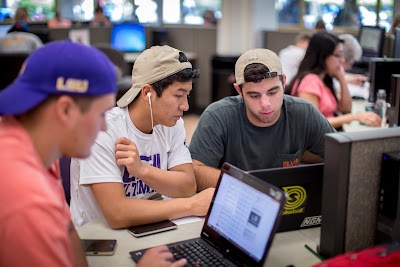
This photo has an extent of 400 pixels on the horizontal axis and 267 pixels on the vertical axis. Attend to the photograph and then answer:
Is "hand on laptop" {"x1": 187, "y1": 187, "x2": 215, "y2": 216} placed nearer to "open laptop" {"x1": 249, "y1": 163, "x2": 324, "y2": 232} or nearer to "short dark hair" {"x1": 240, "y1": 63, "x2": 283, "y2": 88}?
"open laptop" {"x1": 249, "y1": 163, "x2": 324, "y2": 232}

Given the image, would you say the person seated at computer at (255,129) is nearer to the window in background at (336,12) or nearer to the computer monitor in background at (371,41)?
the computer monitor in background at (371,41)

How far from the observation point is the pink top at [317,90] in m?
3.53

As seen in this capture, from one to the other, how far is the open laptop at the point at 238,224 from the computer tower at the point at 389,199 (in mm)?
314

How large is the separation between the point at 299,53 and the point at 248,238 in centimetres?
410

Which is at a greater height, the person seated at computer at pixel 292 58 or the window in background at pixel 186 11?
the window in background at pixel 186 11

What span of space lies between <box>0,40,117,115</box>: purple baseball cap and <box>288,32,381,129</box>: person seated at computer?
2.55 metres

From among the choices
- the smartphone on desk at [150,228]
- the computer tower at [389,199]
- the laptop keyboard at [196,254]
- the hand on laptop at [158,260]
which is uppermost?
the computer tower at [389,199]

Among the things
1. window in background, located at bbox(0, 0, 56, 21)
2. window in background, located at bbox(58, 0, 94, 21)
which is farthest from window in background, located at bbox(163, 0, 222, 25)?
window in background, located at bbox(0, 0, 56, 21)

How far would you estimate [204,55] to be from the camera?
7.77 m

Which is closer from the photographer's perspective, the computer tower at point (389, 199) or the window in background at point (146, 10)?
the computer tower at point (389, 199)

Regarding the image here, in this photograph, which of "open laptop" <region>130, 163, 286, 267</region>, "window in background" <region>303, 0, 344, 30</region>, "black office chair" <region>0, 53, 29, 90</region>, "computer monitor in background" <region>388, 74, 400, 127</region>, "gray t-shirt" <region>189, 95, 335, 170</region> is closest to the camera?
"open laptop" <region>130, 163, 286, 267</region>

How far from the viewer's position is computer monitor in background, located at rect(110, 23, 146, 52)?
766 cm

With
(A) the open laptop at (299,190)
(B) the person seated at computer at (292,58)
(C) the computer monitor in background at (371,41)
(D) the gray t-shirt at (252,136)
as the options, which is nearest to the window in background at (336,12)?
(C) the computer monitor in background at (371,41)

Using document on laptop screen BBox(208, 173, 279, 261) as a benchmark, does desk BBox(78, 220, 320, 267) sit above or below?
below
